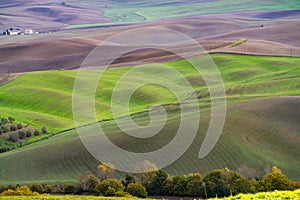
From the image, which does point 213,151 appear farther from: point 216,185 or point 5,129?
point 5,129

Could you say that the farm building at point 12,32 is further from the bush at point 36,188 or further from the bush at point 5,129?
the bush at point 36,188

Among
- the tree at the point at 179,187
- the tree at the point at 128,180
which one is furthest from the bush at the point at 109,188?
the tree at the point at 179,187

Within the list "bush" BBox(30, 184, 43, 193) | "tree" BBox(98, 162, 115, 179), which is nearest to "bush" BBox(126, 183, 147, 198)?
"tree" BBox(98, 162, 115, 179)

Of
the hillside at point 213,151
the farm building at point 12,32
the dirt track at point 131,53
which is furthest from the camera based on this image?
the farm building at point 12,32

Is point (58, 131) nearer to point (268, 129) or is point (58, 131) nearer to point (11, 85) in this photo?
point (268, 129)

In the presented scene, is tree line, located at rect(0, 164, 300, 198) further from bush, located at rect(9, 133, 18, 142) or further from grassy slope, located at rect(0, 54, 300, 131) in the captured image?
grassy slope, located at rect(0, 54, 300, 131)

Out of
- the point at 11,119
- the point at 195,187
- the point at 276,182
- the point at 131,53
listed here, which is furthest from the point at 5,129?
the point at 131,53
